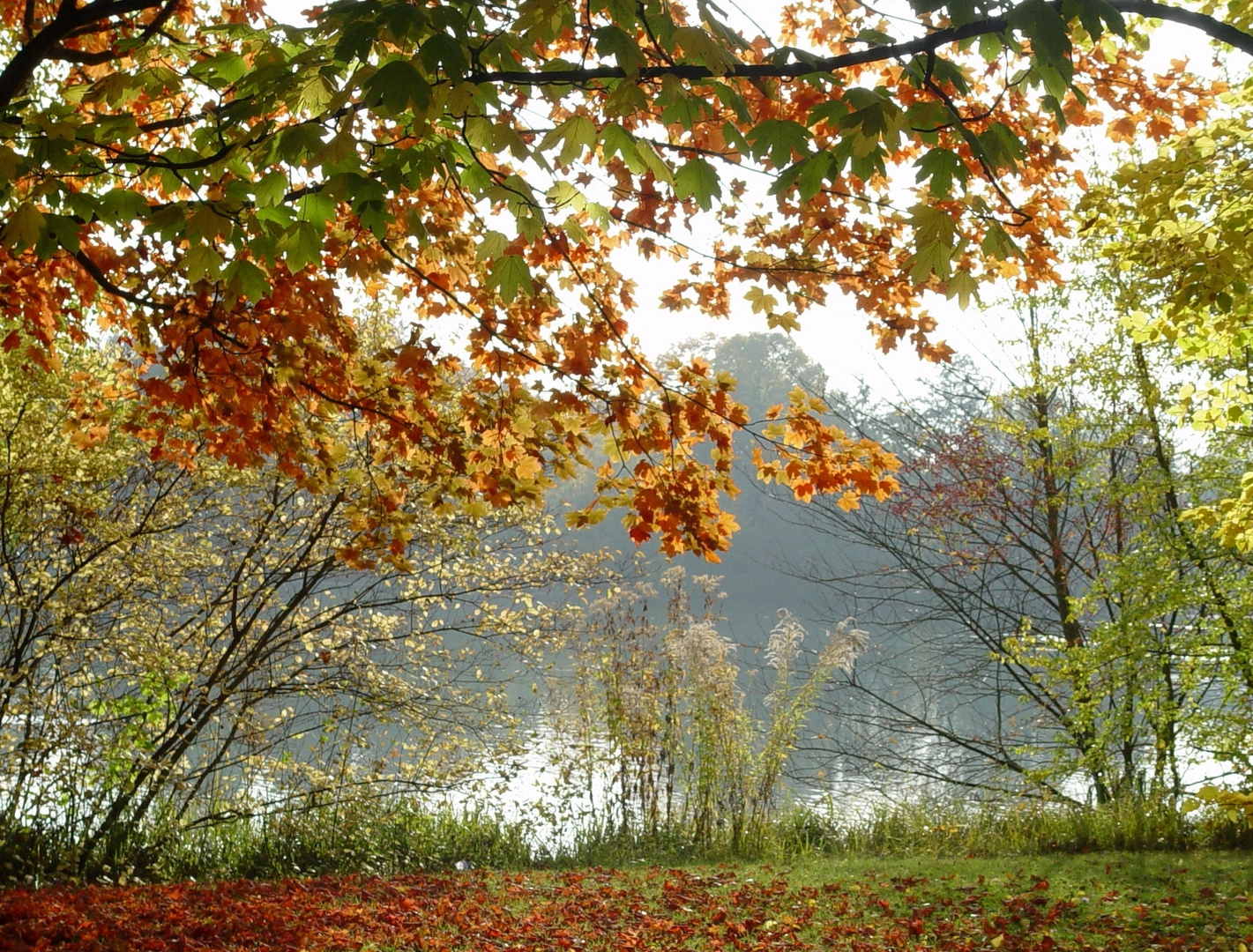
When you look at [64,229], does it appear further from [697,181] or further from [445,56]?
[697,181]

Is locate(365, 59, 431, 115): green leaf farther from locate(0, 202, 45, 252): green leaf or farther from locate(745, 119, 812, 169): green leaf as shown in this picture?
locate(0, 202, 45, 252): green leaf

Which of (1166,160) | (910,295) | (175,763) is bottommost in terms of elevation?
(175,763)

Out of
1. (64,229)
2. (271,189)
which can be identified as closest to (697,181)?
(271,189)

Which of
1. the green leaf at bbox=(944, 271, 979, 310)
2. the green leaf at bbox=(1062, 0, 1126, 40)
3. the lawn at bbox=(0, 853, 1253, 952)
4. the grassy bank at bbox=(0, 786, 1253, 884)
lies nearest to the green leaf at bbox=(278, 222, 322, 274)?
the green leaf at bbox=(944, 271, 979, 310)

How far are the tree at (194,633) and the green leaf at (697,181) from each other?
8.05 feet

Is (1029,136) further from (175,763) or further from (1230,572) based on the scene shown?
(175,763)

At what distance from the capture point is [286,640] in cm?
638

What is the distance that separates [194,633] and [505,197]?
479 cm

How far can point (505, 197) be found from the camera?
8.30 feet

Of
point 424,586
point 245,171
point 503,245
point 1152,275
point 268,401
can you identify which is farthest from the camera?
point 424,586

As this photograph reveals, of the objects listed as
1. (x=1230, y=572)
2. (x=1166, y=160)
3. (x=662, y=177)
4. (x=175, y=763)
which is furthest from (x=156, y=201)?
(x=1230, y=572)

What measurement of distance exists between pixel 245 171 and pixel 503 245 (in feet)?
2.82

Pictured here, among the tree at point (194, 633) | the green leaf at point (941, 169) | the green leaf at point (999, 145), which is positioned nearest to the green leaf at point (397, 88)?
the green leaf at point (941, 169)

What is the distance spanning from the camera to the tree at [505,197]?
2119mm
